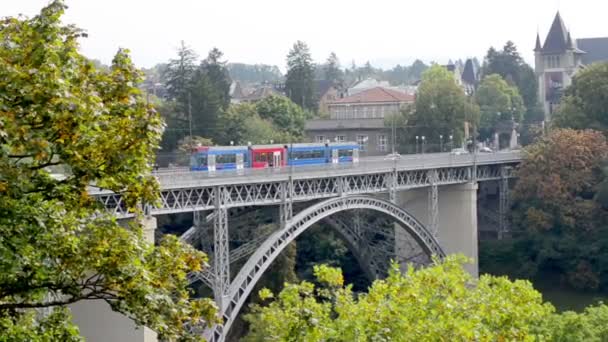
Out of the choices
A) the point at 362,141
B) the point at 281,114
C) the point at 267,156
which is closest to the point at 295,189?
the point at 267,156

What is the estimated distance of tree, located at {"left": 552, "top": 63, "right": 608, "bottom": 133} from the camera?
64750 millimetres

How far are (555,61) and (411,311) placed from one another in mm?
87100

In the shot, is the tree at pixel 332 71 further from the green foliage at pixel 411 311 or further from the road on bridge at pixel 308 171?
the green foliage at pixel 411 311

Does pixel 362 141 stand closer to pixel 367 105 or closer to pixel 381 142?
pixel 381 142

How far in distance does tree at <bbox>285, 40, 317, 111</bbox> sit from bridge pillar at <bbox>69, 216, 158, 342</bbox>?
6716 centimetres

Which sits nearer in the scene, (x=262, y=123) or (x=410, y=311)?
(x=410, y=311)

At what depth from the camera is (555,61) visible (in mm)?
102500

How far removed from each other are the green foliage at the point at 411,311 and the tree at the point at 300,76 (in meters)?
78.2

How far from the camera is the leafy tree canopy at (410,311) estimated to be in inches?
677

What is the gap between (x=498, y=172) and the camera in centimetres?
6197

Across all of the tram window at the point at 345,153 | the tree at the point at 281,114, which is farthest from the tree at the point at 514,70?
the tram window at the point at 345,153

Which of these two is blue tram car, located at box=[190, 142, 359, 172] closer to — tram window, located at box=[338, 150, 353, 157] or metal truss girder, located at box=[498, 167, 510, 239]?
tram window, located at box=[338, 150, 353, 157]

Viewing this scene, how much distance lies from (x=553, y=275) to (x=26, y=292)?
161 feet

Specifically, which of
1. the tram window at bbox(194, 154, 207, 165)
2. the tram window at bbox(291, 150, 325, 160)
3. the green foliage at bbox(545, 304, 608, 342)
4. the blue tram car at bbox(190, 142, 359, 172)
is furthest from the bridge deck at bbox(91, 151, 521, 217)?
the green foliage at bbox(545, 304, 608, 342)
